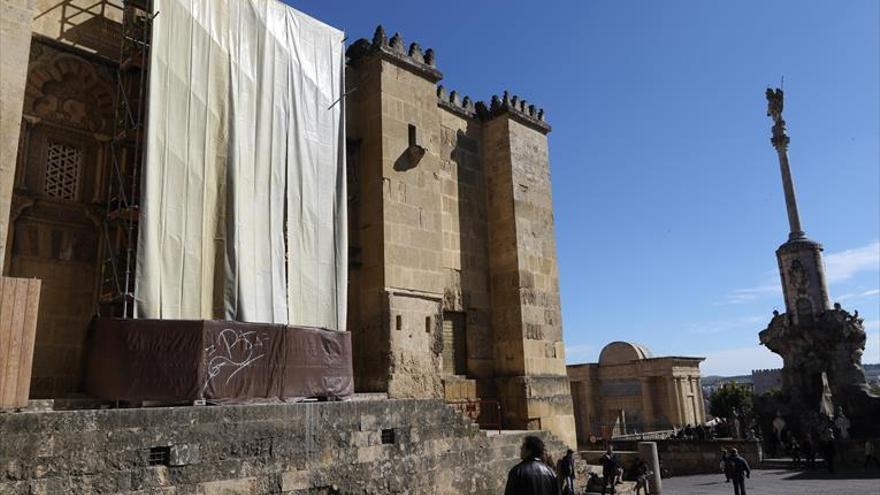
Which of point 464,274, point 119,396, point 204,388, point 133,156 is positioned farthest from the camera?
point 464,274

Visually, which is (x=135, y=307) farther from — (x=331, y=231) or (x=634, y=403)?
(x=634, y=403)

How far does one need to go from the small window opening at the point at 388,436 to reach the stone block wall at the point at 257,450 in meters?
0.01

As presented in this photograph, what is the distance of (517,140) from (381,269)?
5.94 metres

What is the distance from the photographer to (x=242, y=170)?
9391 mm

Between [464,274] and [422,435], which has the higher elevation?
[464,274]

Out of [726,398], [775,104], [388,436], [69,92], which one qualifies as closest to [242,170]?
[69,92]

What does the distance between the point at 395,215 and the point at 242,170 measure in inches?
129

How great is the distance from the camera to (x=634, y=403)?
92.0ft

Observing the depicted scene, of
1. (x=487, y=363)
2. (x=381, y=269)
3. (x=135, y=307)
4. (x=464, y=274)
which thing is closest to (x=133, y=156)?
(x=135, y=307)

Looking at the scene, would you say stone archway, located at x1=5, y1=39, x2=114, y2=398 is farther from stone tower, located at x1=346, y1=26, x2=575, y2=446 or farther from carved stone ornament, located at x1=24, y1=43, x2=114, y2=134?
stone tower, located at x1=346, y1=26, x2=575, y2=446

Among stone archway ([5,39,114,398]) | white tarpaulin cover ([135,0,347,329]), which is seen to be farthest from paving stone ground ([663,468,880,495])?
stone archway ([5,39,114,398])

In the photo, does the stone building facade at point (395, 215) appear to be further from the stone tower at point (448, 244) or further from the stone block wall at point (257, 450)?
the stone block wall at point (257, 450)

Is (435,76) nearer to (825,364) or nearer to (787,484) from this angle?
(787,484)

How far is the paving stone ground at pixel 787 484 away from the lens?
13.0m
